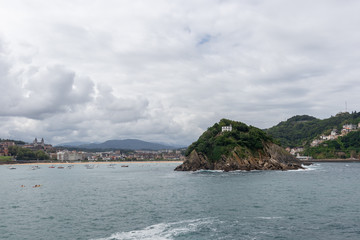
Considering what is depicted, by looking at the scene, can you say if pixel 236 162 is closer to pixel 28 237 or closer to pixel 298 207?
pixel 298 207

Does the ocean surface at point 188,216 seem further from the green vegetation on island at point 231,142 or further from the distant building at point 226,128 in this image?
the distant building at point 226,128

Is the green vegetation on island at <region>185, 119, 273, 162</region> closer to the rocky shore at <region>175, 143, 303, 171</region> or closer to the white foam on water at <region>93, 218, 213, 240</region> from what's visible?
the rocky shore at <region>175, 143, 303, 171</region>

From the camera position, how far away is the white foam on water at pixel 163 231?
98.7 feet

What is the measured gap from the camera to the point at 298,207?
44.3 meters

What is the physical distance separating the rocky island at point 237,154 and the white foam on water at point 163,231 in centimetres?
9681

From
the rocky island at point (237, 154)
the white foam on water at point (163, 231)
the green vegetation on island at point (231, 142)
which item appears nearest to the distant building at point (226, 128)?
the rocky island at point (237, 154)

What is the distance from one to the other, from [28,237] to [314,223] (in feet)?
107

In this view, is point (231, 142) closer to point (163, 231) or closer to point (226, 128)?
point (226, 128)

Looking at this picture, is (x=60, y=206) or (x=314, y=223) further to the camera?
(x=60, y=206)

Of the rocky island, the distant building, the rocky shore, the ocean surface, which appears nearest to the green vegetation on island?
the rocky island

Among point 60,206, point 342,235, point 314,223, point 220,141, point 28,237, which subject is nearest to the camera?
point 342,235

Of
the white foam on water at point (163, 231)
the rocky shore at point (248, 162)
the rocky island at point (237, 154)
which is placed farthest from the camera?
the rocky island at point (237, 154)

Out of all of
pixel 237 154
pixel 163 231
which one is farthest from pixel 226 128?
pixel 163 231

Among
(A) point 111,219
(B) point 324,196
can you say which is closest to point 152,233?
(A) point 111,219
